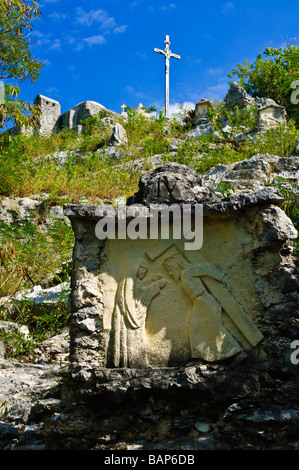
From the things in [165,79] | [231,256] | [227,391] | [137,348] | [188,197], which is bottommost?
[227,391]

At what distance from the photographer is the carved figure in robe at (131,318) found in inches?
131

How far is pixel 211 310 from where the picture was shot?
11.0 feet

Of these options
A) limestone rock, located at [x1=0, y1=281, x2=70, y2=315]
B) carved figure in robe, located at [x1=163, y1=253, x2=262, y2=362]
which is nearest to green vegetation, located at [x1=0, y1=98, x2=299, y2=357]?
limestone rock, located at [x1=0, y1=281, x2=70, y2=315]

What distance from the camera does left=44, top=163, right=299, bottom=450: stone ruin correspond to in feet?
9.85

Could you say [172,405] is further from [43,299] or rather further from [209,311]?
[43,299]

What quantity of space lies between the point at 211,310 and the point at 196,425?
2.80 ft

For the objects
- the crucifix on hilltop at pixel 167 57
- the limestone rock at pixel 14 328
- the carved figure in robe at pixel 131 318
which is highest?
the crucifix on hilltop at pixel 167 57

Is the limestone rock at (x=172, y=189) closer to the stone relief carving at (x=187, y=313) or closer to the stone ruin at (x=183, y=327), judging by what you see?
the stone ruin at (x=183, y=327)

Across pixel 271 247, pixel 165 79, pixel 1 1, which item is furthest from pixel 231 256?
pixel 165 79

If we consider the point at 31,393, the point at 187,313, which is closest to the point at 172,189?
the point at 187,313

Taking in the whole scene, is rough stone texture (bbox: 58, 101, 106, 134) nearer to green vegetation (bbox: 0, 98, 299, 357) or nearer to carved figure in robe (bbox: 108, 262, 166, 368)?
green vegetation (bbox: 0, 98, 299, 357)

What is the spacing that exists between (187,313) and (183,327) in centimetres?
12

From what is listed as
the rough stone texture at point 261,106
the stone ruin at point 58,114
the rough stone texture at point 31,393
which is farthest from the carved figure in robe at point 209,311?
the stone ruin at point 58,114

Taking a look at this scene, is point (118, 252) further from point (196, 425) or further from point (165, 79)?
point (165, 79)
